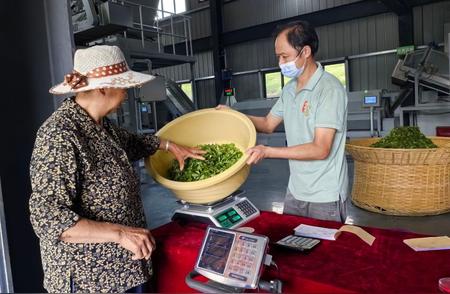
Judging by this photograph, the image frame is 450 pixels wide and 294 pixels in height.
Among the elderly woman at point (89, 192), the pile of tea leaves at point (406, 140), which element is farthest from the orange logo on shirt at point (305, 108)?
the pile of tea leaves at point (406, 140)

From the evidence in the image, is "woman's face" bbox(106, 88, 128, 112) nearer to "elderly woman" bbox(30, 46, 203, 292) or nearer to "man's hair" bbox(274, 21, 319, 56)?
"elderly woman" bbox(30, 46, 203, 292)

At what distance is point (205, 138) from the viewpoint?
6.59ft

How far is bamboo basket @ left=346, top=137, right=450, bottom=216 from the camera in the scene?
3.73 m

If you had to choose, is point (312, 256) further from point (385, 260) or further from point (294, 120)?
point (294, 120)

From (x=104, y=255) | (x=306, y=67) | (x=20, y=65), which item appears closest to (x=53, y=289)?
(x=104, y=255)

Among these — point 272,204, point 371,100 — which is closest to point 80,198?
point 272,204

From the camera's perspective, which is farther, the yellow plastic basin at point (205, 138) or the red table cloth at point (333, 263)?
the yellow plastic basin at point (205, 138)

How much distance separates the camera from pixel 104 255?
4.11 ft

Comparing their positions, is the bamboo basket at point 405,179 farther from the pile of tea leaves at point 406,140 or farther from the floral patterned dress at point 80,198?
the floral patterned dress at point 80,198

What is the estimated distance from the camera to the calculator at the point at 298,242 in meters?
1.38

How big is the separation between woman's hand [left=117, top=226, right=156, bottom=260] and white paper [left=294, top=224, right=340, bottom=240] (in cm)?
65

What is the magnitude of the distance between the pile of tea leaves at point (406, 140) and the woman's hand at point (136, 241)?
335 cm

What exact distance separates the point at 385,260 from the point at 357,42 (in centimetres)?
931

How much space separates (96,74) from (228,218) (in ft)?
2.65
